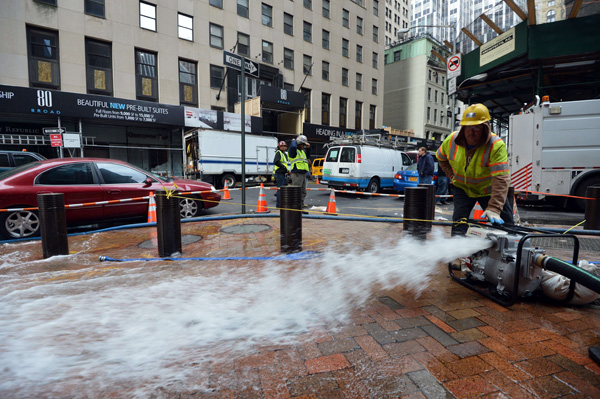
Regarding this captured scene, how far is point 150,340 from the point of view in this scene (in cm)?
235

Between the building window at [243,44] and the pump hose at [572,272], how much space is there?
2574 centimetres

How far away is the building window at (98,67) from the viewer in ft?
60.8

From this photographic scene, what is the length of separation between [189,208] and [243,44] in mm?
21093

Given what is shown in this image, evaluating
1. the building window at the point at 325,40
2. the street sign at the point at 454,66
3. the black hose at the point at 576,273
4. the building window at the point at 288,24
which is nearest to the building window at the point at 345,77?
the building window at the point at 325,40

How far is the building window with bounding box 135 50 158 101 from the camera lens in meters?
20.1

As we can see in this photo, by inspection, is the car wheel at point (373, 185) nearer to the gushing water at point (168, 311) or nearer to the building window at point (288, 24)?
the gushing water at point (168, 311)

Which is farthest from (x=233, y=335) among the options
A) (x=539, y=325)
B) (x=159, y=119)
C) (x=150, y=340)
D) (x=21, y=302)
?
(x=159, y=119)

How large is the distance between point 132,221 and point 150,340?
586 cm

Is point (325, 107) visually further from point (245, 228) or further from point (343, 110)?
point (245, 228)

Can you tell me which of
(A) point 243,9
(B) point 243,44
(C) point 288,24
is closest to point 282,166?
(B) point 243,44

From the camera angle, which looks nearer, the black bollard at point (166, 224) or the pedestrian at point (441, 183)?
the black bollard at point (166, 224)

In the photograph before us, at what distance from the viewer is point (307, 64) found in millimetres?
29656

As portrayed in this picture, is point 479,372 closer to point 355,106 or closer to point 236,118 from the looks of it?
point 236,118

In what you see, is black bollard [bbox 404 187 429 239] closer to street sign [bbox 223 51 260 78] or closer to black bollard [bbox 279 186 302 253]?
black bollard [bbox 279 186 302 253]
